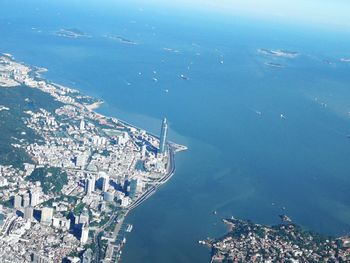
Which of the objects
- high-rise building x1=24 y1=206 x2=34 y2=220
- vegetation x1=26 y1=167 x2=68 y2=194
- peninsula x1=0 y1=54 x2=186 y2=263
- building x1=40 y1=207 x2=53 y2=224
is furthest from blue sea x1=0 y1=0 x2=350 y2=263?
high-rise building x1=24 y1=206 x2=34 y2=220

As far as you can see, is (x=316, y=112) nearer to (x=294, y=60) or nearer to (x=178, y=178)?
(x=178, y=178)

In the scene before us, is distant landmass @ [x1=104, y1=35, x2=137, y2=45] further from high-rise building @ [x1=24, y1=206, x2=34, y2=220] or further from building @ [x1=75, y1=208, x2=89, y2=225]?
high-rise building @ [x1=24, y1=206, x2=34, y2=220]

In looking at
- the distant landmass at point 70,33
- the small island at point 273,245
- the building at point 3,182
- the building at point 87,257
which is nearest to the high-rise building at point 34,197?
the building at point 3,182

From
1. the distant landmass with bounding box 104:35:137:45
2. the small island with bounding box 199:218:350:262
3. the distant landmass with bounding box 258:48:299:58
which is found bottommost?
the small island with bounding box 199:218:350:262

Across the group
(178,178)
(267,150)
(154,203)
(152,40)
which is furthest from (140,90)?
(152,40)

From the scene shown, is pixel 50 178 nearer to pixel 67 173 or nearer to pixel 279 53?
pixel 67 173

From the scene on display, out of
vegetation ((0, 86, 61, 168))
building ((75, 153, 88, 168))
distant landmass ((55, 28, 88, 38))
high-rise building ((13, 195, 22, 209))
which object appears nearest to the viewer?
high-rise building ((13, 195, 22, 209))

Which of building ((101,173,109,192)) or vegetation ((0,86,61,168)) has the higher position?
vegetation ((0,86,61,168))
